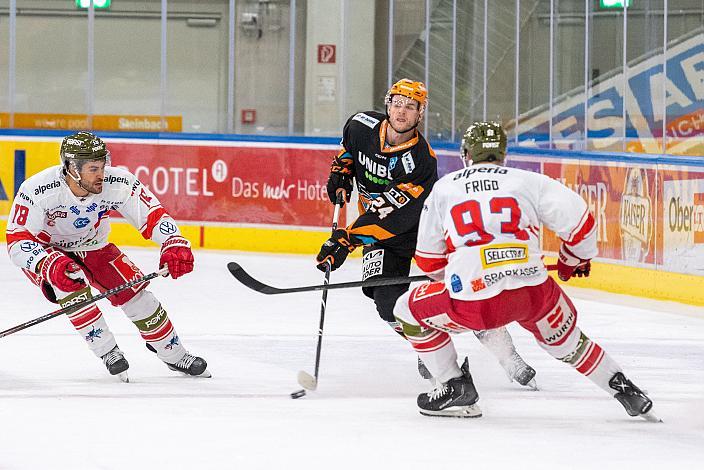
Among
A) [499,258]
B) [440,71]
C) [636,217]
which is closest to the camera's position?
[499,258]

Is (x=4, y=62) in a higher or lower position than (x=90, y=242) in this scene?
higher

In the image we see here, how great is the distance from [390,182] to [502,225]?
1.08m

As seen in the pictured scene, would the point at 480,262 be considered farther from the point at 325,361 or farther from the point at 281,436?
the point at 325,361

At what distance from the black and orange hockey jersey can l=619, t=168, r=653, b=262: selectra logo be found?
298 centimetres

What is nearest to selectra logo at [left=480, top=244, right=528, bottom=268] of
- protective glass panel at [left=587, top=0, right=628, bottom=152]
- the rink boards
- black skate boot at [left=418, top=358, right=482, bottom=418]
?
black skate boot at [left=418, top=358, right=482, bottom=418]

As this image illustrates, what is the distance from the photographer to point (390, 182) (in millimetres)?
5051

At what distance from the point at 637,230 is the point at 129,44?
6.29 m

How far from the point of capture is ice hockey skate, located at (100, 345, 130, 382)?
16.5 feet

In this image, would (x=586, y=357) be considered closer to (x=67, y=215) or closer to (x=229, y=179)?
(x=67, y=215)

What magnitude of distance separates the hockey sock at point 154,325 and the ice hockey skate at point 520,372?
124cm

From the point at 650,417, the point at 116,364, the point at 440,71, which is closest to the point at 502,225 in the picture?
the point at 650,417

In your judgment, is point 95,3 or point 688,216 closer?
point 688,216

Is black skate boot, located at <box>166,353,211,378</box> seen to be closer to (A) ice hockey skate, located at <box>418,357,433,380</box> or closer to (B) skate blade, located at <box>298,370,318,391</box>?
(B) skate blade, located at <box>298,370,318,391</box>

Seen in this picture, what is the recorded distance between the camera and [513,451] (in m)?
3.84
